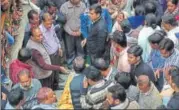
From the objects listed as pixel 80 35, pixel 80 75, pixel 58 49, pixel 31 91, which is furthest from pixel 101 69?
pixel 80 35

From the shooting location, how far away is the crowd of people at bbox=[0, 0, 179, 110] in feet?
26.2

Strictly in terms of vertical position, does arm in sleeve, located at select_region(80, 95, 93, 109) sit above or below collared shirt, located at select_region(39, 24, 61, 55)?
above

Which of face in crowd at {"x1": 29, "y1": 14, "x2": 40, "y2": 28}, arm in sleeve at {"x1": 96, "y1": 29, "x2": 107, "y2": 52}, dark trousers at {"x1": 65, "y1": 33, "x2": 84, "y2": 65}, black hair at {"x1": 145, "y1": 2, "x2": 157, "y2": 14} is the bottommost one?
dark trousers at {"x1": 65, "y1": 33, "x2": 84, "y2": 65}

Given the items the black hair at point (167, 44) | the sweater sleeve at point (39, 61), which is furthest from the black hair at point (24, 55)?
the black hair at point (167, 44)

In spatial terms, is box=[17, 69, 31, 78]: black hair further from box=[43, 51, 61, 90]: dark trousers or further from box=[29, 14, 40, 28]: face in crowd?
box=[29, 14, 40, 28]: face in crowd

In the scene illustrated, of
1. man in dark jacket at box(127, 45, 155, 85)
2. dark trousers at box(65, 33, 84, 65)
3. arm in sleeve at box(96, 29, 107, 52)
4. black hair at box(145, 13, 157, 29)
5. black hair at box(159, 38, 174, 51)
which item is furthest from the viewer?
dark trousers at box(65, 33, 84, 65)

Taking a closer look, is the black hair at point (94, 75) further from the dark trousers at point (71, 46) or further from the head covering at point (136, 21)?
the dark trousers at point (71, 46)

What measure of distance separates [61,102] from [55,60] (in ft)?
9.49

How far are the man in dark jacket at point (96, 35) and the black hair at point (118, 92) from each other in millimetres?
3399

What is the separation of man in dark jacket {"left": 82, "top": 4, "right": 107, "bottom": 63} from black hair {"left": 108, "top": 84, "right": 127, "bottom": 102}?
340cm

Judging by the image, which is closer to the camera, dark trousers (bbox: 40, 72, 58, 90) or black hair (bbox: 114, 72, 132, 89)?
black hair (bbox: 114, 72, 132, 89)

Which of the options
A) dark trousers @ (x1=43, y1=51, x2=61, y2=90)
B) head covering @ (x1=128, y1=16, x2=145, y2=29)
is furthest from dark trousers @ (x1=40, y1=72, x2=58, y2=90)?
head covering @ (x1=128, y1=16, x2=145, y2=29)

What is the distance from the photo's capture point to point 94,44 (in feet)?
36.6

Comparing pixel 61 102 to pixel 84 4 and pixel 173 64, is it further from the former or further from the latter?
pixel 84 4
